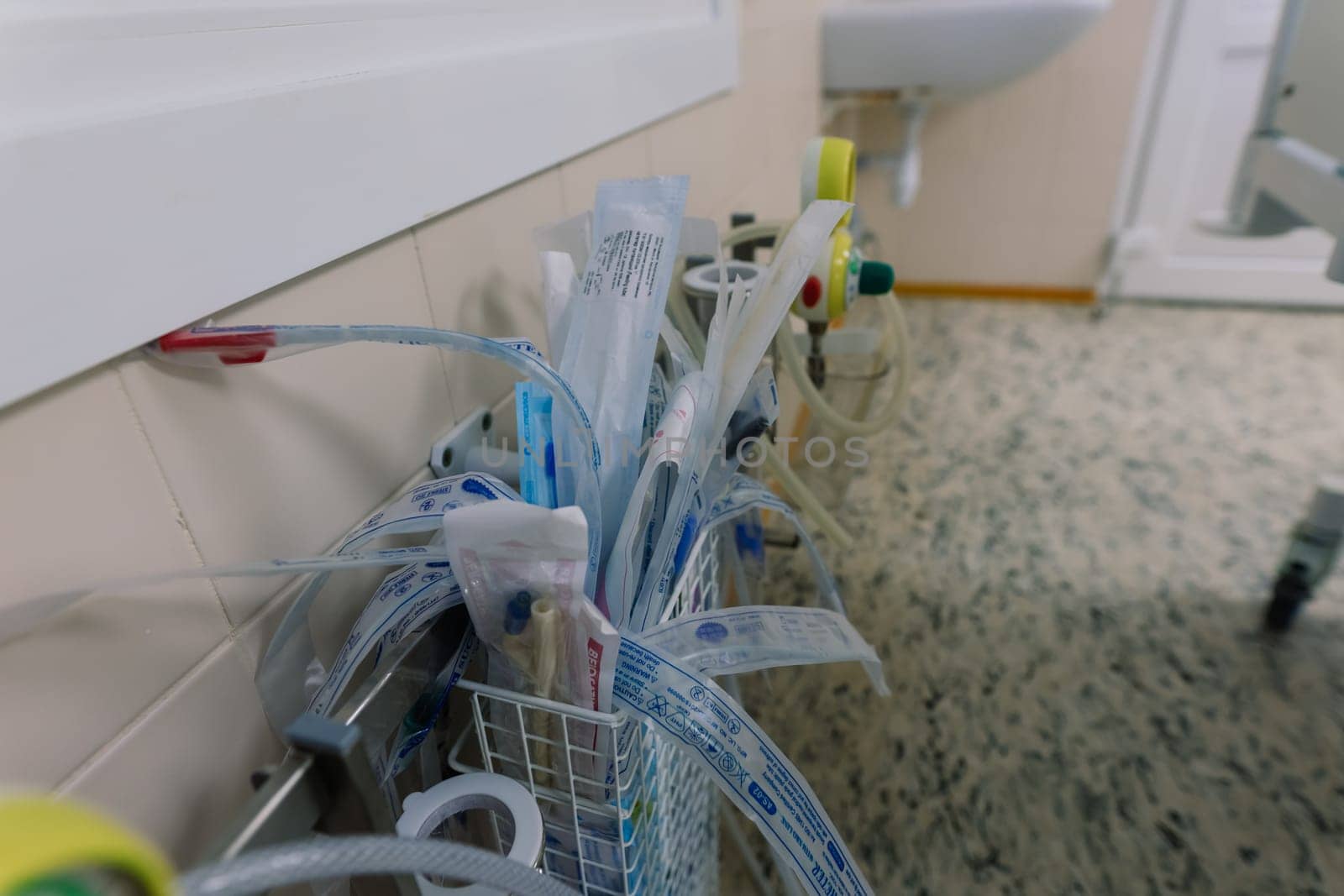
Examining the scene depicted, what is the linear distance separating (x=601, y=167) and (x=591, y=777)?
1.49 feet

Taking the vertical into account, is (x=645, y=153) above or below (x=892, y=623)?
above

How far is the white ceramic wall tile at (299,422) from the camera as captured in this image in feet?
1.01

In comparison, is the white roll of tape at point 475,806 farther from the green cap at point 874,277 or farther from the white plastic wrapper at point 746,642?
the green cap at point 874,277

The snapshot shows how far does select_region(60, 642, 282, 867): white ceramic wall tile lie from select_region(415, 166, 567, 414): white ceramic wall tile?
0.21 m

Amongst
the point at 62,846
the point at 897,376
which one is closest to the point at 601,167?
the point at 897,376

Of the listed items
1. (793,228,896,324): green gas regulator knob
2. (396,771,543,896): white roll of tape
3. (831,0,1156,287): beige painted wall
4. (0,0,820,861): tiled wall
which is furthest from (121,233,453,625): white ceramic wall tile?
(831,0,1156,287): beige painted wall

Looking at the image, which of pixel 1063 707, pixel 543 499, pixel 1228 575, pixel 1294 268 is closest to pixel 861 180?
pixel 1294 268

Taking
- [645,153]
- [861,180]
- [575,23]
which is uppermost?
[575,23]

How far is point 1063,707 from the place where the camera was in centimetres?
98

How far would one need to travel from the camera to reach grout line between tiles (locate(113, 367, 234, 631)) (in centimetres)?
28

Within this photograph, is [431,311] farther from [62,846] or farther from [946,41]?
[946,41]

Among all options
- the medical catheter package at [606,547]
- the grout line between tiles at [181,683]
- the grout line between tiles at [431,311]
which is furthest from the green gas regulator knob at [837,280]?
the grout line between tiles at [181,683]

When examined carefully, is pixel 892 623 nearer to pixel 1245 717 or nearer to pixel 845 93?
pixel 1245 717

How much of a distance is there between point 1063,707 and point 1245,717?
0.22 metres
